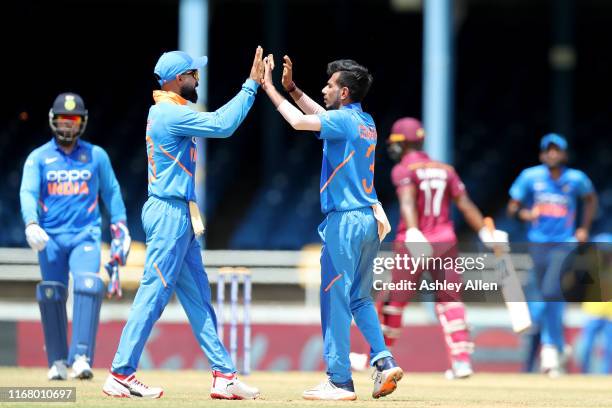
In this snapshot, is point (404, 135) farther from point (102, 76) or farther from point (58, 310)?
point (102, 76)

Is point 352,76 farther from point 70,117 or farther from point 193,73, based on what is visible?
point 70,117

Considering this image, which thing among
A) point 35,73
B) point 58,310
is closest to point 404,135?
point 58,310

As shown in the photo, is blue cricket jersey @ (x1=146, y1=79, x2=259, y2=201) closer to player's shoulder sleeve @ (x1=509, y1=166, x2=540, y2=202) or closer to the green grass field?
the green grass field

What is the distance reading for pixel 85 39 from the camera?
3097 centimetres

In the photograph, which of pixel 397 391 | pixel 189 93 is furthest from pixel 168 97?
pixel 397 391

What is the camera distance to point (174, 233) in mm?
8906

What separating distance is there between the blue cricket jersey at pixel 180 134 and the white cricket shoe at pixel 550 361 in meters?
5.85

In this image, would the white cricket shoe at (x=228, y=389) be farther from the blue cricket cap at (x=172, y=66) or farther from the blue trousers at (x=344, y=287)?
the blue cricket cap at (x=172, y=66)

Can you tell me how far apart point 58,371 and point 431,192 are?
377 centimetres

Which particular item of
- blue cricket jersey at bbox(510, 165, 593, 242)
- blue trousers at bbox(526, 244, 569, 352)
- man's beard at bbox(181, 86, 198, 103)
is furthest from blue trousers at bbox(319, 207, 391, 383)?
blue cricket jersey at bbox(510, 165, 593, 242)

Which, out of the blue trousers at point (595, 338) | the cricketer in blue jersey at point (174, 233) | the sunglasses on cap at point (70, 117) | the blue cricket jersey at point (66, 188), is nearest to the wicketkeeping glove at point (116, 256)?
the blue cricket jersey at point (66, 188)

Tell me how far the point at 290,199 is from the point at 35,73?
22.7 ft

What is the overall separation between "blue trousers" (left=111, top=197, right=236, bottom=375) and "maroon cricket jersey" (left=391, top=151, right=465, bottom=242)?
395 cm

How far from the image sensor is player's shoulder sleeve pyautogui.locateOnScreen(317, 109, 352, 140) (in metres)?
8.82
